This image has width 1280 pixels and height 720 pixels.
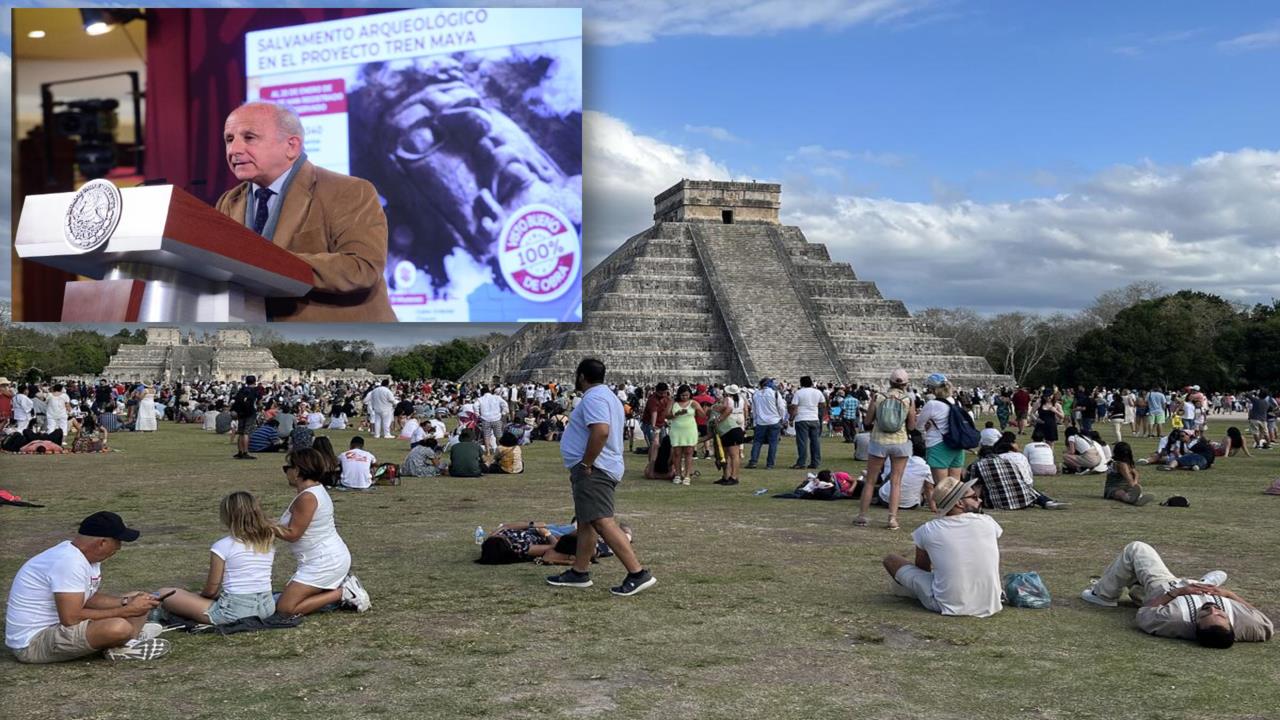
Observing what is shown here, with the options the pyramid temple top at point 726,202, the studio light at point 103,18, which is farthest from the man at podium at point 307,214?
the pyramid temple top at point 726,202

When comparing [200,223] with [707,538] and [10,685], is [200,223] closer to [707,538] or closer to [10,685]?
[707,538]

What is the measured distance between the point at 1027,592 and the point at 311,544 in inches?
156

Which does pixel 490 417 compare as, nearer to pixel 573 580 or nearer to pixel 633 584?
pixel 573 580

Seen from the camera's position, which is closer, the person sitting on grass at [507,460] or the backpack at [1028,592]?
the backpack at [1028,592]

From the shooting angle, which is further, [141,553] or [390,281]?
[390,281]

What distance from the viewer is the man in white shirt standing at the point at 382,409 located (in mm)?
23297

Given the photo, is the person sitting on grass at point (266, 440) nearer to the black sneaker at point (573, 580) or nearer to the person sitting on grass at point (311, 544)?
the black sneaker at point (573, 580)

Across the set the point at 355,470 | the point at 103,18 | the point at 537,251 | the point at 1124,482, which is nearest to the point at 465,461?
the point at 355,470

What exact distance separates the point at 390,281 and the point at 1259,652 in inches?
698

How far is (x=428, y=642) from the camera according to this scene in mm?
5684

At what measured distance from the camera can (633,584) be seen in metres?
6.88

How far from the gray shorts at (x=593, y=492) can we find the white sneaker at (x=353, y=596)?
1328mm

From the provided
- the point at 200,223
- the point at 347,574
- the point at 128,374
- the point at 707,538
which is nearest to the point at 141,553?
the point at 347,574

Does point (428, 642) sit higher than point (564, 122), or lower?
lower
